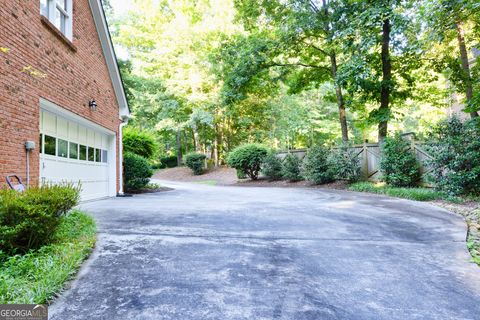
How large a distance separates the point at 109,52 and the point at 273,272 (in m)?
8.03

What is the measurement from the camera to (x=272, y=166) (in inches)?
593

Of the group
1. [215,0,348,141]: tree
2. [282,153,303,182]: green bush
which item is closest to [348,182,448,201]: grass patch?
[215,0,348,141]: tree

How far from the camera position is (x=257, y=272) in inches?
111

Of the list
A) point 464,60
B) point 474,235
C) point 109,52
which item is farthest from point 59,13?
point 464,60

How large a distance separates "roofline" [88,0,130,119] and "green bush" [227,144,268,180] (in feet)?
23.7

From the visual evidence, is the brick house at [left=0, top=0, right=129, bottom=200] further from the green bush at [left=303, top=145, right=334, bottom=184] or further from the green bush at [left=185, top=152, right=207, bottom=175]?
the green bush at [left=185, top=152, right=207, bottom=175]

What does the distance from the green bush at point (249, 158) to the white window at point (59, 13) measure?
10.4m

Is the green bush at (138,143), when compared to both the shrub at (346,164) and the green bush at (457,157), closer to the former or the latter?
the shrub at (346,164)

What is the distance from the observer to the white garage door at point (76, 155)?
598 cm

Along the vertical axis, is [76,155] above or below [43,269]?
above

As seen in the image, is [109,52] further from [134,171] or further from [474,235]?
[474,235]

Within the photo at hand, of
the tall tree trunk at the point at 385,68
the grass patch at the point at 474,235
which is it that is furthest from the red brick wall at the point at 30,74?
the tall tree trunk at the point at 385,68

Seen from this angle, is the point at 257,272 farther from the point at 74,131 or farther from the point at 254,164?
the point at 254,164

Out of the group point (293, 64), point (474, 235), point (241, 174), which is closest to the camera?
point (474, 235)
